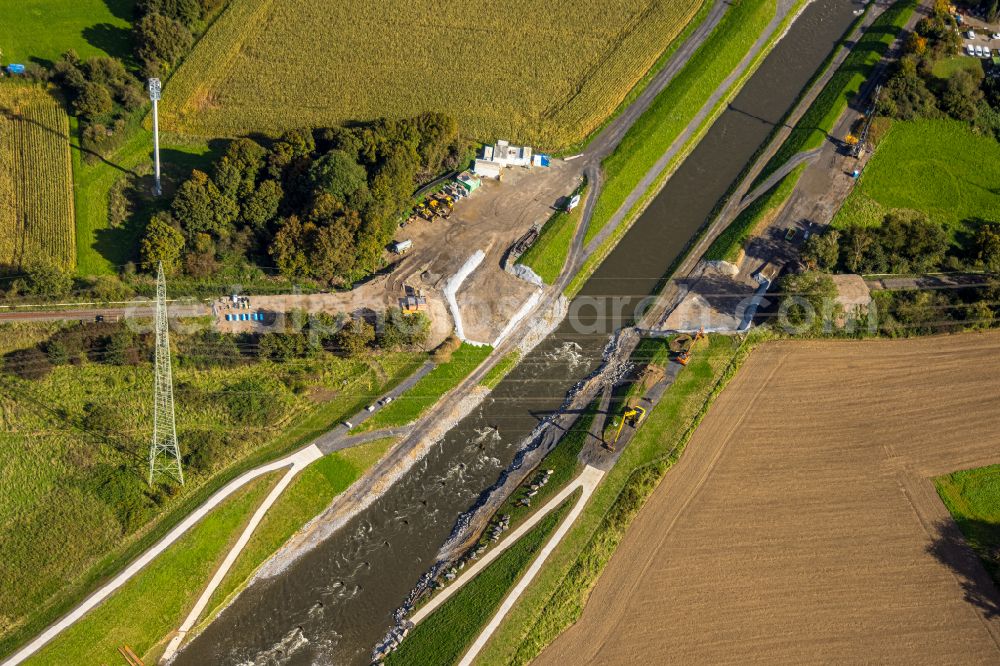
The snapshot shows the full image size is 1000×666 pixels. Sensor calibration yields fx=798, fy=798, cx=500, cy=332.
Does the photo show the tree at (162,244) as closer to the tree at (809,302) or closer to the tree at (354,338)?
the tree at (354,338)

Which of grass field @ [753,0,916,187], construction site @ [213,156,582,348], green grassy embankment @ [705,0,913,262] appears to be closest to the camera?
construction site @ [213,156,582,348]

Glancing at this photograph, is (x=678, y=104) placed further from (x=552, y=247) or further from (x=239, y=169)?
(x=239, y=169)

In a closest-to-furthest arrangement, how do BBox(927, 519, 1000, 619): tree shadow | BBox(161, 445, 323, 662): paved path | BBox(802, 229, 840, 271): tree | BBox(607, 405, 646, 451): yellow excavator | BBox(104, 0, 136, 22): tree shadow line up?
1. BBox(161, 445, 323, 662): paved path
2. BBox(927, 519, 1000, 619): tree shadow
3. BBox(607, 405, 646, 451): yellow excavator
4. BBox(802, 229, 840, 271): tree
5. BBox(104, 0, 136, 22): tree shadow

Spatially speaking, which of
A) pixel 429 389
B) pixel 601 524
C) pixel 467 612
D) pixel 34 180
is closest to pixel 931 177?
pixel 601 524

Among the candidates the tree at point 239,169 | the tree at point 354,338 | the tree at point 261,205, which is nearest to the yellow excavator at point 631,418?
the tree at point 354,338

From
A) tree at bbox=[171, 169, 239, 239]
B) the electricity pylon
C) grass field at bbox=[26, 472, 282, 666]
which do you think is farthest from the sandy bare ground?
tree at bbox=[171, 169, 239, 239]

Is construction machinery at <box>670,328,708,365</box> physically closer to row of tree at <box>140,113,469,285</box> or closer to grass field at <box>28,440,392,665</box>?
grass field at <box>28,440,392,665</box>
